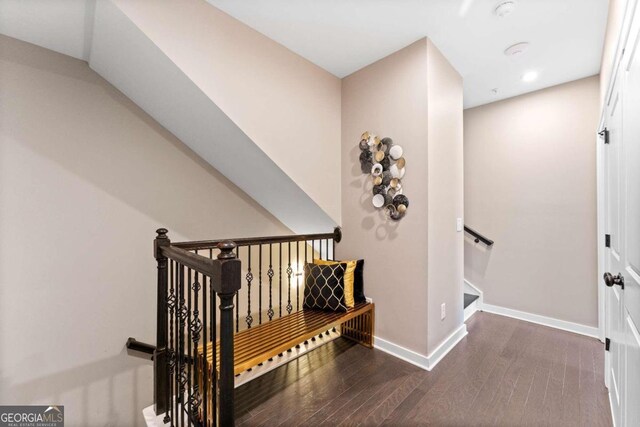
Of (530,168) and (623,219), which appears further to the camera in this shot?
(530,168)

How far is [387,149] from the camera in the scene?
243 centimetres

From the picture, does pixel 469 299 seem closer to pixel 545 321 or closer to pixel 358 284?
pixel 545 321

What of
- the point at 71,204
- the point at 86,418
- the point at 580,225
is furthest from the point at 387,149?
the point at 86,418

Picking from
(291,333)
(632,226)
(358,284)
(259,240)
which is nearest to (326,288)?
(358,284)

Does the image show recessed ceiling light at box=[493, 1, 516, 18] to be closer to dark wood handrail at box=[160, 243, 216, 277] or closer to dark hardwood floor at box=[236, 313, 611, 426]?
dark wood handrail at box=[160, 243, 216, 277]

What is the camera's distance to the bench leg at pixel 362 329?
2545 mm

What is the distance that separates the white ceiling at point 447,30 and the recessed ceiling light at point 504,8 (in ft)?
0.12

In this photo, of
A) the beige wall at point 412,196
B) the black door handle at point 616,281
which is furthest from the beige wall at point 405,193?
the black door handle at point 616,281

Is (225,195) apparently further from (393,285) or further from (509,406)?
(509,406)

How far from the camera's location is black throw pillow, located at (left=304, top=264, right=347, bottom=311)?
2396 mm

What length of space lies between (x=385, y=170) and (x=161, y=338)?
2.13 metres

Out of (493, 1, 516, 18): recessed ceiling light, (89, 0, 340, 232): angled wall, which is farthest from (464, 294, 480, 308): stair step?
(493, 1, 516, 18): recessed ceiling light

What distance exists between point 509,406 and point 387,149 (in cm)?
204

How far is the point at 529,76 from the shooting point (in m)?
2.72
